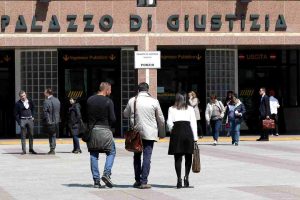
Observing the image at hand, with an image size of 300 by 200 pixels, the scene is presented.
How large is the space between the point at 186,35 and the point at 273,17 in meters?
3.28

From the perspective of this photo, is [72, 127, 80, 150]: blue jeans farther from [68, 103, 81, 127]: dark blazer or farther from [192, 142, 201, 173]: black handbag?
[192, 142, 201, 173]: black handbag

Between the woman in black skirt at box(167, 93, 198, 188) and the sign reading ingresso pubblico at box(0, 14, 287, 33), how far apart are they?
15.9 m

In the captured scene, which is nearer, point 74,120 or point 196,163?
point 196,163

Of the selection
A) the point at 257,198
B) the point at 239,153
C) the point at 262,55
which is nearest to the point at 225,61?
the point at 262,55

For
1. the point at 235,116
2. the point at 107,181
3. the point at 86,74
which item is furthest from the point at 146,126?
the point at 86,74

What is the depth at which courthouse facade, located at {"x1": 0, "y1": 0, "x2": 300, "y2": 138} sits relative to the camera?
100 ft

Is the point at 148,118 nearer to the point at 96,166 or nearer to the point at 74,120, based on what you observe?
the point at 96,166

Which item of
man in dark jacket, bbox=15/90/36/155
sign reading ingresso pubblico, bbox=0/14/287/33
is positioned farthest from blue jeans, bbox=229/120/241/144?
man in dark jacket, bbox=15/90/36/155

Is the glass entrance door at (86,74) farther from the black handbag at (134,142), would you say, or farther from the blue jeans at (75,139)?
the black handbag at (134,142)

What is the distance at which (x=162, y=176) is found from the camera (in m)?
17.0

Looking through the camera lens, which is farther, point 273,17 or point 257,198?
point 273,17

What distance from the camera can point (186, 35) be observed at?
102ft

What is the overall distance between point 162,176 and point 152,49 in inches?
568

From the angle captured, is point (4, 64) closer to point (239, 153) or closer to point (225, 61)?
point (225, 61)
